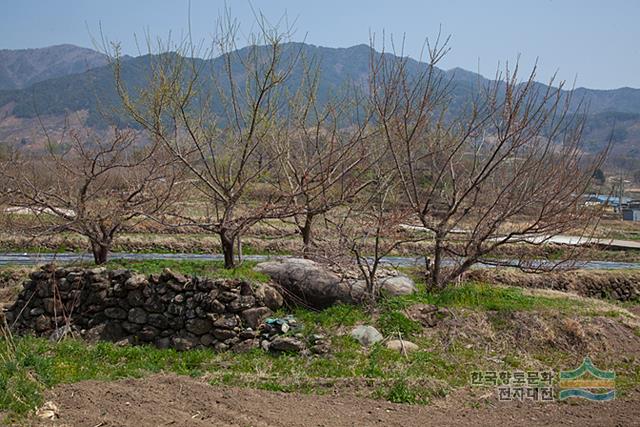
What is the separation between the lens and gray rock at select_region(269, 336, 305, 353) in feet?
29.4

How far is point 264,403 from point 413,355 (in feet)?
8.78

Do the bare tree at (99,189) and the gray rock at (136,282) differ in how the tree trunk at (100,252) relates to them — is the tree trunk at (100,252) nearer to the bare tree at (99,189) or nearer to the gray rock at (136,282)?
the bare tree at (99,189)

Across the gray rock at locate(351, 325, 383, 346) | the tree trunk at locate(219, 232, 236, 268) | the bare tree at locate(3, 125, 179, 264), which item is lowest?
the gray rock at locate(351, 325, 383, 346)

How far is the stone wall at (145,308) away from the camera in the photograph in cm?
1001

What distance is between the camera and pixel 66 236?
21844mm

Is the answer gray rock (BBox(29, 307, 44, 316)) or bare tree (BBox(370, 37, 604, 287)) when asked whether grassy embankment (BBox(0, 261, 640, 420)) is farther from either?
gray rock (BBox(29, 307, 44, 316))

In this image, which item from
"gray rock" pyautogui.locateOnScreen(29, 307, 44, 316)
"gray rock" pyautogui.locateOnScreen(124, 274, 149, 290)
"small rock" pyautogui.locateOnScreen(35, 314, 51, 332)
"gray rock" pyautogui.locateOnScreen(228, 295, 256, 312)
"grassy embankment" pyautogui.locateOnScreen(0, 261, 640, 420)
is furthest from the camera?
"gray rock" pyautogui.locateOnScreen(29, 307, 44, 316)

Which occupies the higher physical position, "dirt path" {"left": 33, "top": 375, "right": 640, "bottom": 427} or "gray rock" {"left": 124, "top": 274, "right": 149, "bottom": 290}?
"gray rock" {"left": 124, "top": 274, "right": 149, "bottom": 290}

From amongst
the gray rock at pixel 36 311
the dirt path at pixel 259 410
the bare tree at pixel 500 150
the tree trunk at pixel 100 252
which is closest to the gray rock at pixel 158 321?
the gray rock at pixel 36 311

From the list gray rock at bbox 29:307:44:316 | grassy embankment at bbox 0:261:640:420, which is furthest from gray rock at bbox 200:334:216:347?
gray rock at bbox 29:307:44:316

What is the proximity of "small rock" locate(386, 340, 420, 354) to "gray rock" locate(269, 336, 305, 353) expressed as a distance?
1.30m

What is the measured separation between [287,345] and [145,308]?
9.79ft

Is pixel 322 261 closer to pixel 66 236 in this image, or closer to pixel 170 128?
pixel 170 128

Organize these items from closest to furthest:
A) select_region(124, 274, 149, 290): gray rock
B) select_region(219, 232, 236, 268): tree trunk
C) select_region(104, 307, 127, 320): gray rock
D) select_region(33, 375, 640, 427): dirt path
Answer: select_region(33, 375, 640, 427): dirt path
select_region(124, 274, 149, 290): gray rock
select_region(104, 307, 127, 320): gray rock
select_region(219, 232, 236, 268): tree trunk
